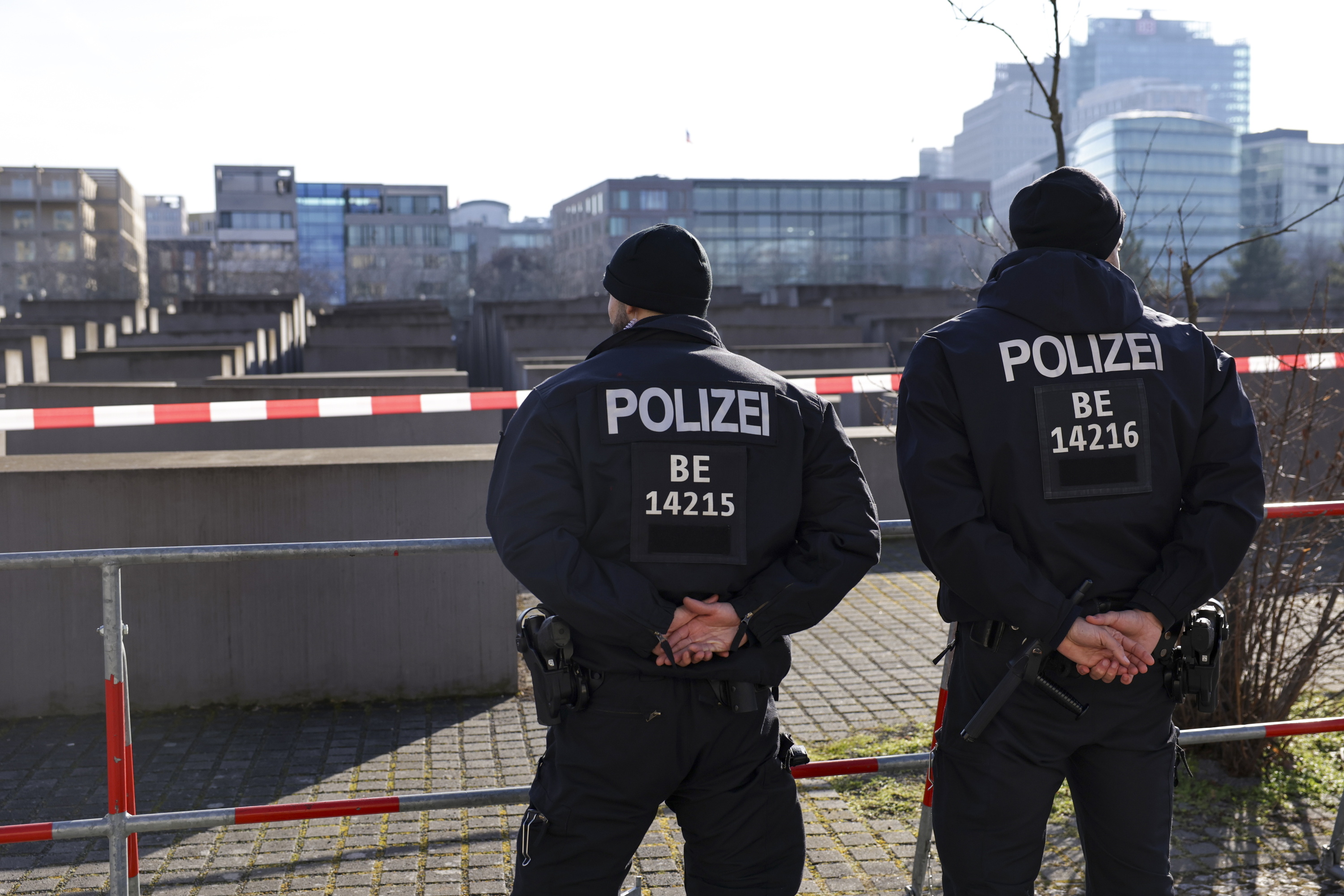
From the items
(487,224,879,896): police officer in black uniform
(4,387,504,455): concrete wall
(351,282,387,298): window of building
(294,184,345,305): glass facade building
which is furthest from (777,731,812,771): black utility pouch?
(294,184,345,305): glass facade building

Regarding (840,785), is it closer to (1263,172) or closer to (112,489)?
(112,489)

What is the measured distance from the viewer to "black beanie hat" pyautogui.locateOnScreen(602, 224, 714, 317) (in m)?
2.75

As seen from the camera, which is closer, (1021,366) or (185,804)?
(1021,366)

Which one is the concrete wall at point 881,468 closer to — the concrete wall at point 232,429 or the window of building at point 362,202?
the concrete wall at point 232,429

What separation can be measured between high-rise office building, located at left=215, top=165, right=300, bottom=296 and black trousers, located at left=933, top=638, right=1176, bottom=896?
389 feet

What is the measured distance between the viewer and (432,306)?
144 feet

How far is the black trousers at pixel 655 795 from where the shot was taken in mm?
2566

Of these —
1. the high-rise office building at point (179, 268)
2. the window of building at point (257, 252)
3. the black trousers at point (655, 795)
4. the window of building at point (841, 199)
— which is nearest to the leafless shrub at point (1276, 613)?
the black trousers at point (655, 795)

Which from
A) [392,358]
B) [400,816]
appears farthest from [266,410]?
[392,358]

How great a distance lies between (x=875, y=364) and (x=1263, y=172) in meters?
135

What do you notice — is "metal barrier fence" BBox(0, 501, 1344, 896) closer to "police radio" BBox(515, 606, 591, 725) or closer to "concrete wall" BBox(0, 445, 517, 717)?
"police radio" BBox(515, 606, 591, 725)

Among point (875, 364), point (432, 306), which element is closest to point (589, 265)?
point (432, 306)

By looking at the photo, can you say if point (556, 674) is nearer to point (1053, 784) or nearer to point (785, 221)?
point (1053, 784)

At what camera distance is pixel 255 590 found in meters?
6.08
